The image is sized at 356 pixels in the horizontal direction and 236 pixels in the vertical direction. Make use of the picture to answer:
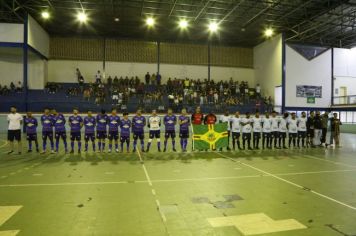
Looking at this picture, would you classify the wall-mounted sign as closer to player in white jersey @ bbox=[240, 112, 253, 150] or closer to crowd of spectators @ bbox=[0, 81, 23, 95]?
player in white jersey @ bbox=[240, 112, 253, 150]

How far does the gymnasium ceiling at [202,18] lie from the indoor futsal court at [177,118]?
17cm

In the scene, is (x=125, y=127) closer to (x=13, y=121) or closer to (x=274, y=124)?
(x=13, y=121)

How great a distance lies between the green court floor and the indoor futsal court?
0.14 ft

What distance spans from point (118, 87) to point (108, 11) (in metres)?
6.99

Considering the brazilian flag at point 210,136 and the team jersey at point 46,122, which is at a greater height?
the team jersey at point 46,122

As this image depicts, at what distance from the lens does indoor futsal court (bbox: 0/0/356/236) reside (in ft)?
16.8

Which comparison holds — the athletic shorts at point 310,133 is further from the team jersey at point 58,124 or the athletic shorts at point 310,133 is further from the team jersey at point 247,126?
the team jersey at point 58,124

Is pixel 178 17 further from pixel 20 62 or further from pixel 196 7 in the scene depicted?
pixel 20 62

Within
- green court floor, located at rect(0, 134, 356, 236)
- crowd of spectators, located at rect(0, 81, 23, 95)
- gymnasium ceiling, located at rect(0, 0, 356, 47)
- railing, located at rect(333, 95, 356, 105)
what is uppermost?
gymnasium ceiling, located at rect(0, 0, 356, 47)

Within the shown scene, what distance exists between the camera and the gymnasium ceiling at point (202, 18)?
69.1 ft

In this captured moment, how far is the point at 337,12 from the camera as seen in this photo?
2258 centimetres

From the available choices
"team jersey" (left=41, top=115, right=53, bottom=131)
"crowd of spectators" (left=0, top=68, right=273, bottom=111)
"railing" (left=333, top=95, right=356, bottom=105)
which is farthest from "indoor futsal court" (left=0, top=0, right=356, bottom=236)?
"railing" (left=333, top=95, right=356, bottom=105)

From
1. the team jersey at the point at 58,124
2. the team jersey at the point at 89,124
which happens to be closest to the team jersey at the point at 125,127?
the team jersey at the point at 89,124

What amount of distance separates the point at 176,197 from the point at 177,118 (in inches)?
541
